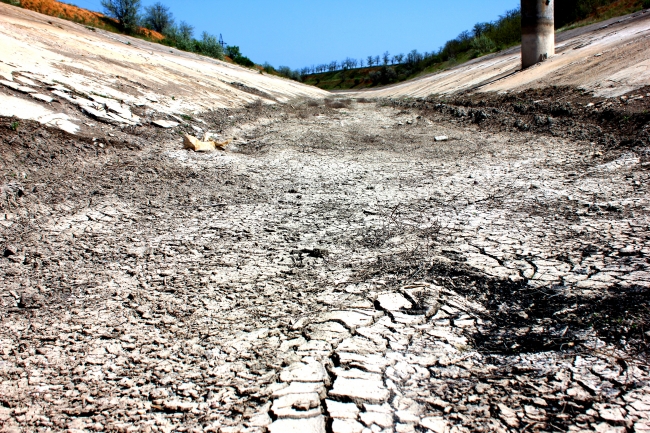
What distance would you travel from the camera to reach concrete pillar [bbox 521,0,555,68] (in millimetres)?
12844

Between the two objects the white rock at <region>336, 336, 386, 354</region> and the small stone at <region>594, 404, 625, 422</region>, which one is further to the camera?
the white rock at <region>336, 336, 386, 354</region>

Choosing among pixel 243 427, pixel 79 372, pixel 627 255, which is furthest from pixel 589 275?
pixel 79 372

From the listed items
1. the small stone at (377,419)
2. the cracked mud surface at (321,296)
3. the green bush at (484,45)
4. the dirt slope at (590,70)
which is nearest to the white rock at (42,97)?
the cracked mud surface at (321,296)

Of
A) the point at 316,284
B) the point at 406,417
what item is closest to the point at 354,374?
the point at 406,417

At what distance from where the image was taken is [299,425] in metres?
1.87

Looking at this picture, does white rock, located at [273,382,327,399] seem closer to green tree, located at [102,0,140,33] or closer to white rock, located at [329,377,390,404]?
white rock, located at [329,377,390,404]

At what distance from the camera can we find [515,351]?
2.21 m

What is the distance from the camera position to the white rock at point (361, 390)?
1.98 m

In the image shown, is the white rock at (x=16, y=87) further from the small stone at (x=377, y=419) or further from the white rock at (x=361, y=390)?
the small stone at (x=377, y=419)

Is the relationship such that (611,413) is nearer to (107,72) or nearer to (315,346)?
(315,346)

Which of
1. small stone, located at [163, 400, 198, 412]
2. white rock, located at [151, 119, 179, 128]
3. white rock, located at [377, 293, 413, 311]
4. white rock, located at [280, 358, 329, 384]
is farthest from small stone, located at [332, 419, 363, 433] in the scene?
white rock, located at [151, 119, 179, 128]

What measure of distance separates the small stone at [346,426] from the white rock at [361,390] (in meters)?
0.13

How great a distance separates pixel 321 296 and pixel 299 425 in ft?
3.51

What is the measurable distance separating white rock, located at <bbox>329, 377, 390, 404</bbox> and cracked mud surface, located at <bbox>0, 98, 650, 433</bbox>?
1cm
